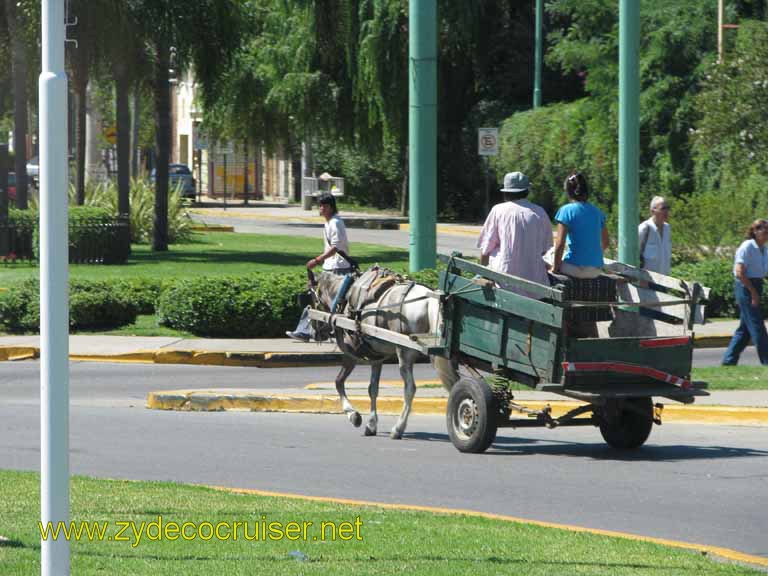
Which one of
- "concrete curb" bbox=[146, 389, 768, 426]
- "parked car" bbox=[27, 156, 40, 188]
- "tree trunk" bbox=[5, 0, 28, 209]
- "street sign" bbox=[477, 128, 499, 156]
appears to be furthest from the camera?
"parked car" bbox=[27, 156, 40, 188]

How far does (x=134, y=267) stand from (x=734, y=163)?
12697mm

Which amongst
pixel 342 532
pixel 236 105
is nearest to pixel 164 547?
pixel 342 532

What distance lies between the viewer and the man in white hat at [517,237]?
11148mm

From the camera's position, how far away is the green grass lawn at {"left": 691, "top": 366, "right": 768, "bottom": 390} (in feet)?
46.1

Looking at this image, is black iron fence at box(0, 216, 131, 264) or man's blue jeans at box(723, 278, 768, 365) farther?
black iron fence at box(0, 216, 131, 264)

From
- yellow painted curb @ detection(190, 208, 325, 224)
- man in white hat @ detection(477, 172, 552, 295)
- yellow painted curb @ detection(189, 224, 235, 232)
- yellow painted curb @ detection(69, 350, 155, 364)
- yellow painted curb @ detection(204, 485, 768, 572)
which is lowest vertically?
yellow painted curb @ detection(69, 350, 155, 364)

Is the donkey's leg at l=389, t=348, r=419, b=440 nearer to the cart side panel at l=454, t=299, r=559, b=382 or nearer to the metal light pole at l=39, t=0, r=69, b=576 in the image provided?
the cart side panel at l=454, t=299, r=559, b=382

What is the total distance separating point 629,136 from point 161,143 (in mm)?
18067

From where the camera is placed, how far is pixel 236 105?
5053 cm

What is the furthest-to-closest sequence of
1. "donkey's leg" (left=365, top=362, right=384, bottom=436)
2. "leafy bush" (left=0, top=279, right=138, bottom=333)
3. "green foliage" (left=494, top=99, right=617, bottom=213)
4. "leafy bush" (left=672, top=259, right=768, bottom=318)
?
"green foliage" (left=494, top=99, right=617, bottom=213) → "leafy bush" (left=672, top=259, right=768, bottom=318) → "leafy bush" (left=0, top=279, right=138, bottom=333) → "donkey's leg" (left=365, top=362, right=384, bottom=436)

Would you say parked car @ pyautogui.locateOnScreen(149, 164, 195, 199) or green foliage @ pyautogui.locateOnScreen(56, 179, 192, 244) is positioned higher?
parked car @ pyautogui.locateOnScreen(149, 164, 195, 199)

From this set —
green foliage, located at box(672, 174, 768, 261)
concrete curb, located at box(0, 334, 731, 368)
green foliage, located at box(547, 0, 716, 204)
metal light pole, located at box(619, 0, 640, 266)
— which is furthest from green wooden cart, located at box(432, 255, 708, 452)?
green foliage, located at box(547, 0, 716, 204)

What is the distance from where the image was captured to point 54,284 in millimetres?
5414

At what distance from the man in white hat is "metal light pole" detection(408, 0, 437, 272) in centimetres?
769
